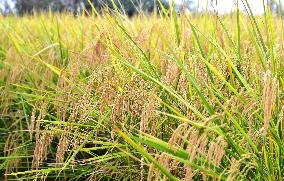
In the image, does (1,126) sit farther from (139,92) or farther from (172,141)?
(172,141)

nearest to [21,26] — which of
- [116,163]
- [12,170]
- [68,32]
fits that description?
[68,32]

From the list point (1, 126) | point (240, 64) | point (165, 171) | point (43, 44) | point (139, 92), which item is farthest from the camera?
point (43, 44)

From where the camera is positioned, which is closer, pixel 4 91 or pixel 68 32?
pixel 4 91

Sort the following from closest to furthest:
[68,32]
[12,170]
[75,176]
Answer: [75,176], [12,170], [68,32]

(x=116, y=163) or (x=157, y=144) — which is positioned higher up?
(x=157, y=144)

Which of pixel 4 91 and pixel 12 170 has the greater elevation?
pixel 4 91

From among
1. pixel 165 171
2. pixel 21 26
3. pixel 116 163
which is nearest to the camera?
pixel 165 171

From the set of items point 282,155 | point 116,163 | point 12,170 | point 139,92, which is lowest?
point 12,170

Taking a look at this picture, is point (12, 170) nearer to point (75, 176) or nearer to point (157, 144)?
point (75, 176)

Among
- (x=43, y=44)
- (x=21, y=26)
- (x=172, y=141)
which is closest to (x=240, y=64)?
(x=172, y=141)
